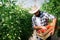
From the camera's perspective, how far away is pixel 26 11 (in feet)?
13.7

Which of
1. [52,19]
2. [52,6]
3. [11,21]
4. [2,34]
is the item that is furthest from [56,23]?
[2,34]

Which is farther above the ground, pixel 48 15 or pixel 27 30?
pixel 48 15

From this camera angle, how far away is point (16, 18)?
3.49m

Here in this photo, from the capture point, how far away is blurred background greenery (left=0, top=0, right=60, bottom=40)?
3053mm

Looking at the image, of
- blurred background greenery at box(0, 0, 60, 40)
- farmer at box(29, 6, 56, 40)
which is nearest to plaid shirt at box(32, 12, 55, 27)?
farmer at box(29, 6, 56, 40)

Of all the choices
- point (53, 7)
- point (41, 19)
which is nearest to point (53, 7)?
point (53, 7)

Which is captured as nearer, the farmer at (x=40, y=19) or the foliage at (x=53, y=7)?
the farmer at (x=40, y=19)

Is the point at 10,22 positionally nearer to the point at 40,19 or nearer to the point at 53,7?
the point at 40,19

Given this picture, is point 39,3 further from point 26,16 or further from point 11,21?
point 11,21

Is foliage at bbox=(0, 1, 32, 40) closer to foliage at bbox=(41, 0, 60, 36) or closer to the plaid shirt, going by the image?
the plaid shirt

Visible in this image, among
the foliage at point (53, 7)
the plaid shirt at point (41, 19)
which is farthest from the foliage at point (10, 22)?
the foliage at point (53, 7)

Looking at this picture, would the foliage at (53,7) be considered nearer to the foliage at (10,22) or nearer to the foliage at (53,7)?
the foliage at (53,7)

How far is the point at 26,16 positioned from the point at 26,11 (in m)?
0.08

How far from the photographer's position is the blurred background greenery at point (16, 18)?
120 inches
